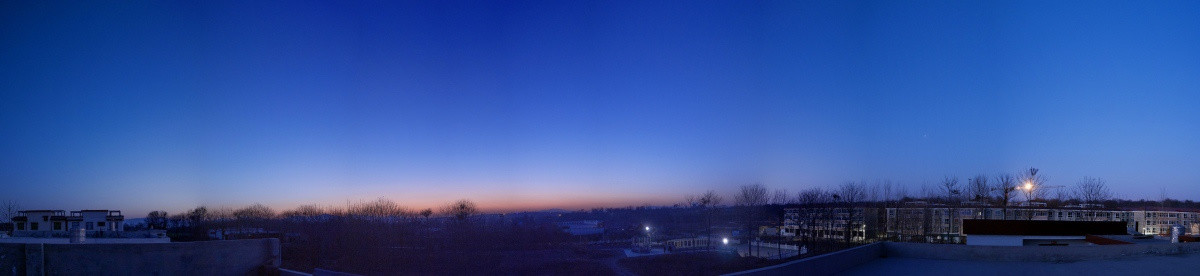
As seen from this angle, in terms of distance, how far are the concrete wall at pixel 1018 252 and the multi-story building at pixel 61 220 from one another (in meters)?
47.4

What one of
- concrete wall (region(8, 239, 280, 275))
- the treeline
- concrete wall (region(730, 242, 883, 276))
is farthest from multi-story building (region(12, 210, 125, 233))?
concrete wall (region(730, 242, 883, 276))

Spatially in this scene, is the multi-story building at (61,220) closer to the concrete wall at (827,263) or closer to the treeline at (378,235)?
the treeline at (378,235)

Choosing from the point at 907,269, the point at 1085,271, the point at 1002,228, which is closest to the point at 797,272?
the point at 907,269

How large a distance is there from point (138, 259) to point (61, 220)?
129 ft

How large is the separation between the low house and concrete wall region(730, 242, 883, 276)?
23.8 feet

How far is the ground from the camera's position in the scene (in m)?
8.56

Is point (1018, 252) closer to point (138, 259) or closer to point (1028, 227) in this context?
point (1028, 227)

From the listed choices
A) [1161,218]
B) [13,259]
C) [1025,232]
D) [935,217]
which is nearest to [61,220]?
[13,259]

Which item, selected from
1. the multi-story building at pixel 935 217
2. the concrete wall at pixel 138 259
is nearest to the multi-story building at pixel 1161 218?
the multi-story building at pixel 935 217

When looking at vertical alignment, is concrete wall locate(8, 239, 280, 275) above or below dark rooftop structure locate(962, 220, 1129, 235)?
below

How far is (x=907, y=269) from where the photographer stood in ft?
29.2

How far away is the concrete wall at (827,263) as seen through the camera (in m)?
6.45

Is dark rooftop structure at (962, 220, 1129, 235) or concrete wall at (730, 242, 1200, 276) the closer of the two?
concrete wall at (730, 242, 1200, 276)

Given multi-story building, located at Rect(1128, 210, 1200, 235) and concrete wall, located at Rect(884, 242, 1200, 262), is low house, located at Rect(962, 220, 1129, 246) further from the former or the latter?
multi-story building, located at Rect(1128, 210, 1200, 235)
